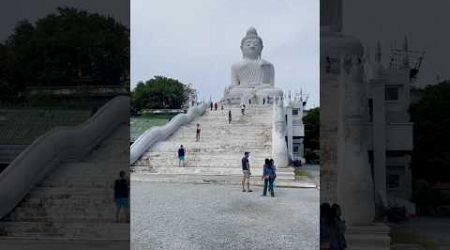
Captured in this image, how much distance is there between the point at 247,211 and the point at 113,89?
6679 mm

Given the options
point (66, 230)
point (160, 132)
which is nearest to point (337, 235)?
point (160, 132)

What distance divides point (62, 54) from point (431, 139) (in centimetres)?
813

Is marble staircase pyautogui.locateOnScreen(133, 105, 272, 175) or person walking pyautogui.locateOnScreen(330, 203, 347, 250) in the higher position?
marble staircase pyautogui.locateOnScreen(133, 105, 272, 175)

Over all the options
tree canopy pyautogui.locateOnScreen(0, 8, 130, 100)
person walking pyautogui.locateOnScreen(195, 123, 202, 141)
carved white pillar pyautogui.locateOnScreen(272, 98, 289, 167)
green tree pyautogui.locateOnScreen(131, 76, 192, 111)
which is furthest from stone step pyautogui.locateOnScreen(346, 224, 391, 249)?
tree canopy pyautogui.locateOnScreen(0, 8, 130, 100)

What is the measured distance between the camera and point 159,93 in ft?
27.7

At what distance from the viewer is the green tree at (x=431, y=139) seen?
14.7 metres

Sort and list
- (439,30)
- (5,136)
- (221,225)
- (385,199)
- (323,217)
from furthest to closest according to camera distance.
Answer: (439,30), (5,136), (385,199), (323,217), (221,225)

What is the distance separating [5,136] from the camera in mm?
12859

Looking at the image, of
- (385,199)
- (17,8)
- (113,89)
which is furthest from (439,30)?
(17,8)

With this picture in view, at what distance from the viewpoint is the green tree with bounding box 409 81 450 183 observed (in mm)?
14711

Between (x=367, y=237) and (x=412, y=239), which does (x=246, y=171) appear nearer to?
(x=367, y=237)

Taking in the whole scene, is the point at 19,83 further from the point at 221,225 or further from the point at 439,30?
the point at 439,30

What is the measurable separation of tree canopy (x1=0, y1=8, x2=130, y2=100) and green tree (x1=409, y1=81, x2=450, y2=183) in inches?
256

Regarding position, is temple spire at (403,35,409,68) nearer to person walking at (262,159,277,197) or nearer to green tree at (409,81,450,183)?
green tree at (409,81,450,183)
